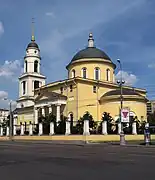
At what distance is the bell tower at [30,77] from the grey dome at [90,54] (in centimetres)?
1478

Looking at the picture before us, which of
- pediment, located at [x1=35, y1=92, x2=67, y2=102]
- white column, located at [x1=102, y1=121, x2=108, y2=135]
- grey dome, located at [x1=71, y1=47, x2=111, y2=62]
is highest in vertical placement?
grey dome, located at [x1=71, y1=47, x2=111, y2=62]

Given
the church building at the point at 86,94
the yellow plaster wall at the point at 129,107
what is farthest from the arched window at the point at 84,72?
the yellow plaster wall at the point at 129,107

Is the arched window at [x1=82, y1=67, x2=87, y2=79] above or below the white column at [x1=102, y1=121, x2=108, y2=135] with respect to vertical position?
above

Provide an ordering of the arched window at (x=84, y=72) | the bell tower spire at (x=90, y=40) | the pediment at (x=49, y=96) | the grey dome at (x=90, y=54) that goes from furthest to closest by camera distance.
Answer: the bell tower spire at (x=90, y=40), the grey dome at (x=90, y=54), the arched window at (x=84, y=72), the pediment at (x=49, y=96)

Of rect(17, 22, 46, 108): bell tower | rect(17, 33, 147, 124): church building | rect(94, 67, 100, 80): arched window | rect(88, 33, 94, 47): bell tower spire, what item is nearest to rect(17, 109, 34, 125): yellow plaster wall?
rect(17, 33, 147, 124): church building

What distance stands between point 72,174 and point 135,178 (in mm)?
2108

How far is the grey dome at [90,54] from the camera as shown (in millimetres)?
68875

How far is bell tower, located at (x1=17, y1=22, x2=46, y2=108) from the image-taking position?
267 feet

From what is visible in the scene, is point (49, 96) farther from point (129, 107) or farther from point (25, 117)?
point (129, 107)

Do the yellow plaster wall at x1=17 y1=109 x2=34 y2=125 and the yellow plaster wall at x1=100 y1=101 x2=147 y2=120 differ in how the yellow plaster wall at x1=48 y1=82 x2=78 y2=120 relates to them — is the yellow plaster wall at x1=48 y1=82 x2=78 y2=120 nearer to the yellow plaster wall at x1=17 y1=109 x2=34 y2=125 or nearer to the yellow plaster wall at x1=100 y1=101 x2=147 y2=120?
the yellow plaster wall at x1=100 y1=101 x2=147 y2=120

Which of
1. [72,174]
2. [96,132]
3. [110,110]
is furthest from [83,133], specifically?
[72,174]

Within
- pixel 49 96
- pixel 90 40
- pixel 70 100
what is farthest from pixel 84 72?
pixel 90 40

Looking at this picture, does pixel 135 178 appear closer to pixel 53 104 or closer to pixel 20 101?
pixel 53 104

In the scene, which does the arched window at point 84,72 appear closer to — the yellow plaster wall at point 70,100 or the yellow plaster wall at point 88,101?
the yellow plaster wall at point 88,101
